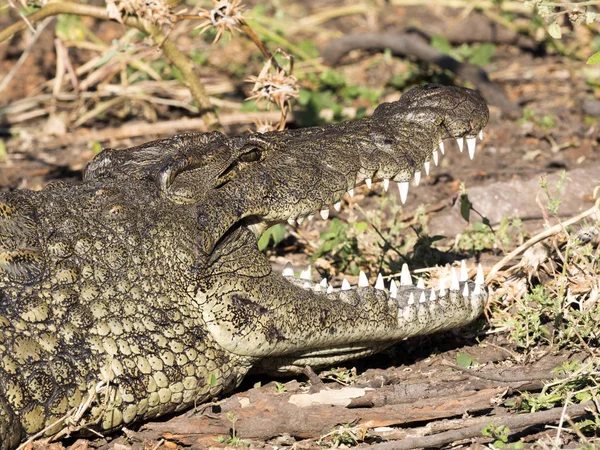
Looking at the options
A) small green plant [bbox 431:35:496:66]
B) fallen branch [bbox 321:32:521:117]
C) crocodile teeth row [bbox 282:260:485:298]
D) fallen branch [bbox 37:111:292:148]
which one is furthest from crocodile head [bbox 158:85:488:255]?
small green plant [bbox 431:35:496:66]

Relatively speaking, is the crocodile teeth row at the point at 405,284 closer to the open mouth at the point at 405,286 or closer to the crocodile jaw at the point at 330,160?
the open mouth at the point at 405,286

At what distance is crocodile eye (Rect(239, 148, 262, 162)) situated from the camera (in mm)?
4117

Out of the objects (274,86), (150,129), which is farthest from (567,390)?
(150,129)

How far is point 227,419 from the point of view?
3744mm

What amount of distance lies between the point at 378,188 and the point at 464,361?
2532 millimetres

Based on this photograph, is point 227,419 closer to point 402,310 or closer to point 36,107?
point 402,310

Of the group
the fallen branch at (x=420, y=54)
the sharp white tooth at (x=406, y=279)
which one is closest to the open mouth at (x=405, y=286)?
the sharp white tooth at (x=406, y=279)

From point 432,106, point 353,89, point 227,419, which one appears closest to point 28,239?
point 227,419

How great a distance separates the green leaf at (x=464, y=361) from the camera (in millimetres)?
4164

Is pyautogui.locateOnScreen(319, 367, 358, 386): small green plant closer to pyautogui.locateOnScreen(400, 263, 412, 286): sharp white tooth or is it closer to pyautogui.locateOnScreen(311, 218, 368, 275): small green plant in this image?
pyautogui.locateOnScreen(400, 263, 412, 286): sharp white tooth

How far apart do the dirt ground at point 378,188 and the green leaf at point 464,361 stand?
0.22 ft

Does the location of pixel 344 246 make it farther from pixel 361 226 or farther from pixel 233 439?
pixel 233 439

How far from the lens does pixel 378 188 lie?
21.4ft

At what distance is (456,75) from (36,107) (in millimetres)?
3958
